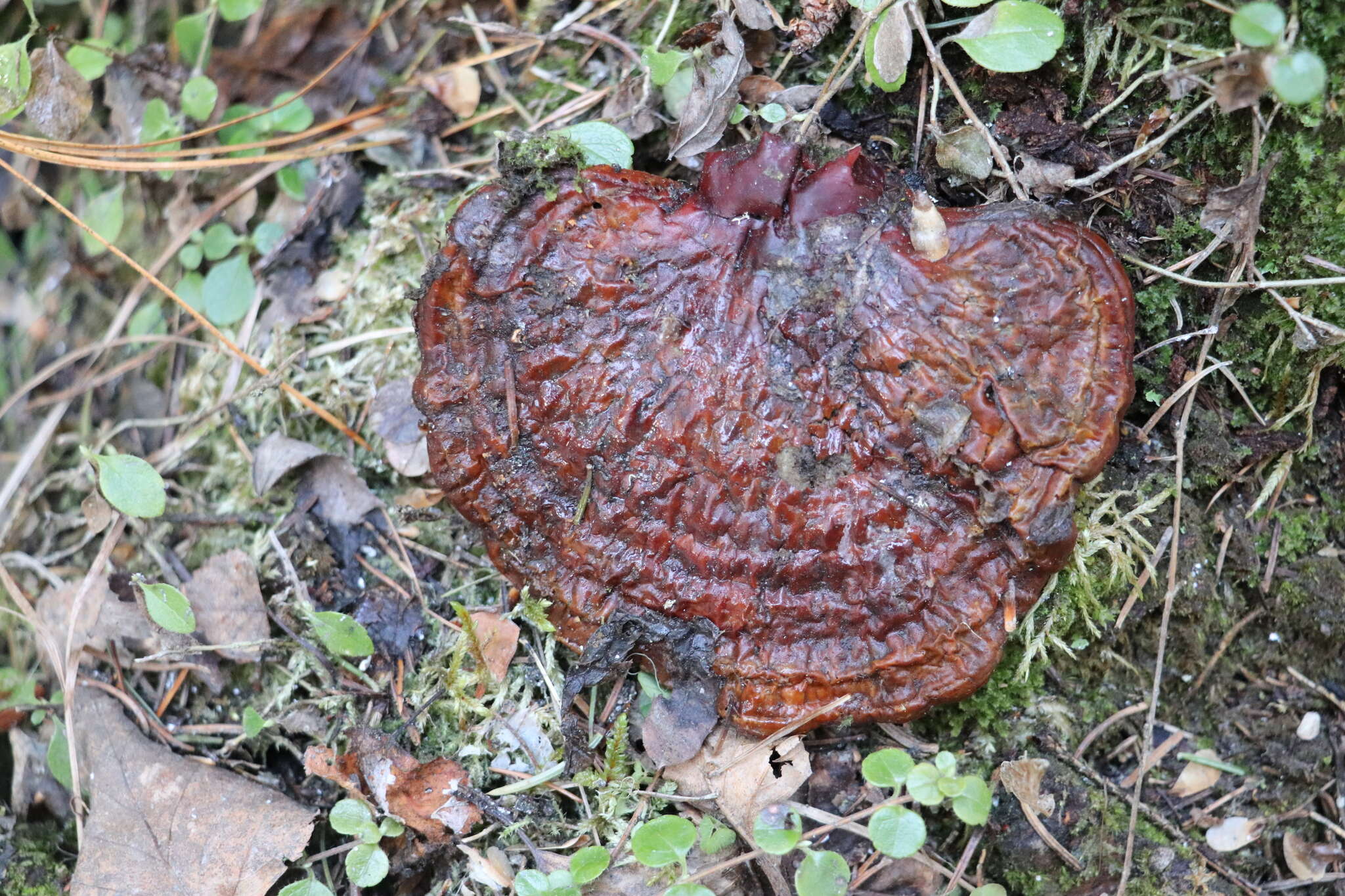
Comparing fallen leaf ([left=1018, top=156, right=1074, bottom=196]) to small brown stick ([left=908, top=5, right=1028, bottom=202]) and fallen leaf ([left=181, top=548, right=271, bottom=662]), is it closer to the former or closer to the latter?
small brown stick ([left=908, top=5, right=1028, bottom=202])

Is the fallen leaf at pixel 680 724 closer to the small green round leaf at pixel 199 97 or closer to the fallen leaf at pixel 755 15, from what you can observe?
the fallen leaf at pixel 755 15

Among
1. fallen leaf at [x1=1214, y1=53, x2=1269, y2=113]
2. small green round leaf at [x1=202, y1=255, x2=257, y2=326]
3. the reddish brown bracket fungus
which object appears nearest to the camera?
fallen leaf at [x1=1214, y1=53, x2=1269, y2=113]

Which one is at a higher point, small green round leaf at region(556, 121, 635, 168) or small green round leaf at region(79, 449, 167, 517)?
small green round leaf at region(556, 121, 635, 168)

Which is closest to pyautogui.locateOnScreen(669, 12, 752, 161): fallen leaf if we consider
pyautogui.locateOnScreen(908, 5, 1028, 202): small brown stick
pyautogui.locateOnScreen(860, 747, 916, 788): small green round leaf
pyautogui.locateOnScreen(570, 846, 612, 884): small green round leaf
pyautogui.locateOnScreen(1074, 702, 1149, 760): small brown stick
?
pyautogui.locateOnScreen(908, 5, 1028, 202): small brown stick

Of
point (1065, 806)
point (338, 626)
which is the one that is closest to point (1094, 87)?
point (1065, 806)

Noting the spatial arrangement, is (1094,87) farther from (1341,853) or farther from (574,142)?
(1341,853)

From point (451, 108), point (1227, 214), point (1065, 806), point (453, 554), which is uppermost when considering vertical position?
point (451, 108)

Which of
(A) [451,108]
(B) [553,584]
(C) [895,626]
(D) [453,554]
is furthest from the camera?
(A) [451,108]
